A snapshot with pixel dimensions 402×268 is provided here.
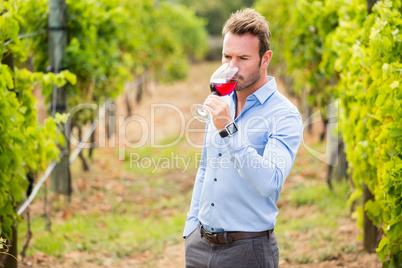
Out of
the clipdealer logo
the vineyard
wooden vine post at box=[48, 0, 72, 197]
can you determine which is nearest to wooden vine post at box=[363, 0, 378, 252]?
the vineyard

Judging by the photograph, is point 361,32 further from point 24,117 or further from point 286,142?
point 24,117

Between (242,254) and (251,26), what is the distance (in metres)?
1.13

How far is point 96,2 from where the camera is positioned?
23.2 feet

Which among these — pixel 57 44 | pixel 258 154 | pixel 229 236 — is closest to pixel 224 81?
pixel 258 154

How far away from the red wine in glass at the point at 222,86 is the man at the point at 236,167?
0.05 metres

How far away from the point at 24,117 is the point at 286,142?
2.85m

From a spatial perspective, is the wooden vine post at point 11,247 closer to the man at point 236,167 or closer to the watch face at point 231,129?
the man at point 236,167

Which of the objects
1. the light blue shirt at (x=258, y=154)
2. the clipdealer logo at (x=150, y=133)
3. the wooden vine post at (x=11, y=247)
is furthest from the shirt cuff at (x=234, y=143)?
the clipdealer logo at (x=150, y=133)

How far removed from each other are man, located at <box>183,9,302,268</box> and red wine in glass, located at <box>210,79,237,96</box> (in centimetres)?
5

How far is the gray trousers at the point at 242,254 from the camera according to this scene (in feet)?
8.24

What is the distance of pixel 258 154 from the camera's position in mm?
2297

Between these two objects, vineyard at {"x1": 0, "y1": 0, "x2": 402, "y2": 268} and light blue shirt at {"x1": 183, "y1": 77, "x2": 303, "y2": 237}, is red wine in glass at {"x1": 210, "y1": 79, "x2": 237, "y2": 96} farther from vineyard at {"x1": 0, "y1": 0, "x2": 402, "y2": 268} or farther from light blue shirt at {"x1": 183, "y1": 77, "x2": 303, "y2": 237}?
vineyard at {"x1": 0, "y1": 0, "x2": 402, "y2": 268}

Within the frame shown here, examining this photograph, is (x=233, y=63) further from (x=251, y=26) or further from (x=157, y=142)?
(x=157, y=142)

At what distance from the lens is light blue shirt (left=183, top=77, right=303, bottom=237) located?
7.56ft
